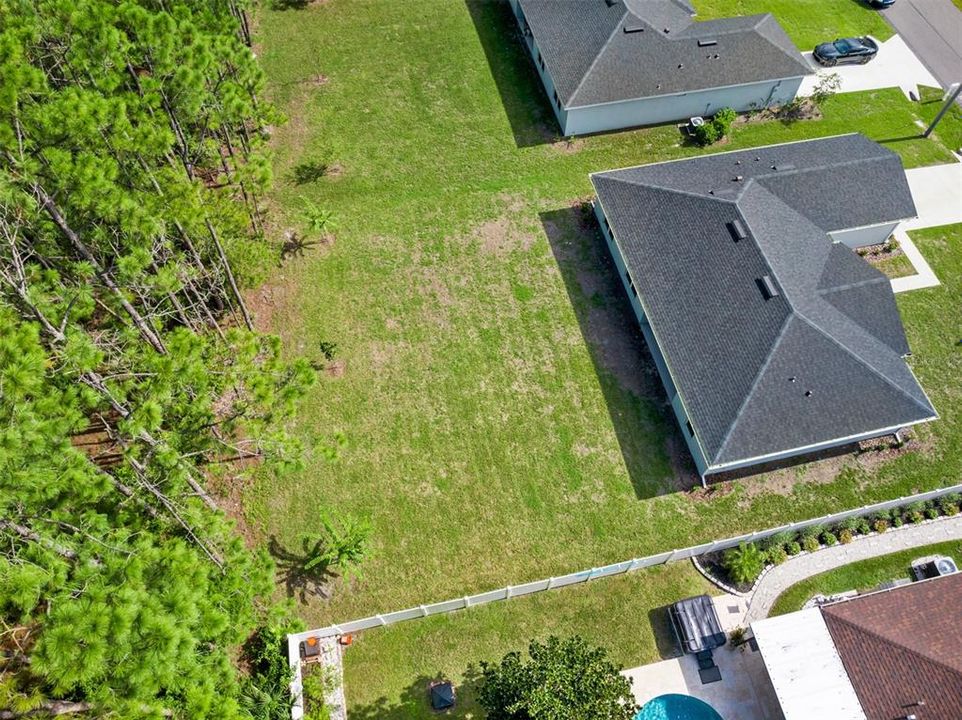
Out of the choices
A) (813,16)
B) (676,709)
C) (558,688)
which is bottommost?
(676,709)

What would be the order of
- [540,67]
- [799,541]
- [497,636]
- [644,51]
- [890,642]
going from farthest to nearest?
[540,67], [644,51], [799,541], [497,636], [890,642]

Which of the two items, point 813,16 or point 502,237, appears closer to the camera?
point 502,237

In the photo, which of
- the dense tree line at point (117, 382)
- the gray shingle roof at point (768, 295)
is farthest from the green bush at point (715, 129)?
the dense tree line at point (117, 382)

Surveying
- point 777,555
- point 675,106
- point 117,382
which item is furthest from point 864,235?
point 117,382

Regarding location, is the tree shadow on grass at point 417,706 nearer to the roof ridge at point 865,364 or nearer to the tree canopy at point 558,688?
the tree canopy at point 558,688

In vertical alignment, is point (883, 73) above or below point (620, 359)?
above

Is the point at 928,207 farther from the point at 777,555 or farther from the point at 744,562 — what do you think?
the point at 744,562

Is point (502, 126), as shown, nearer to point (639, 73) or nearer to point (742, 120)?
point (639, 73)
